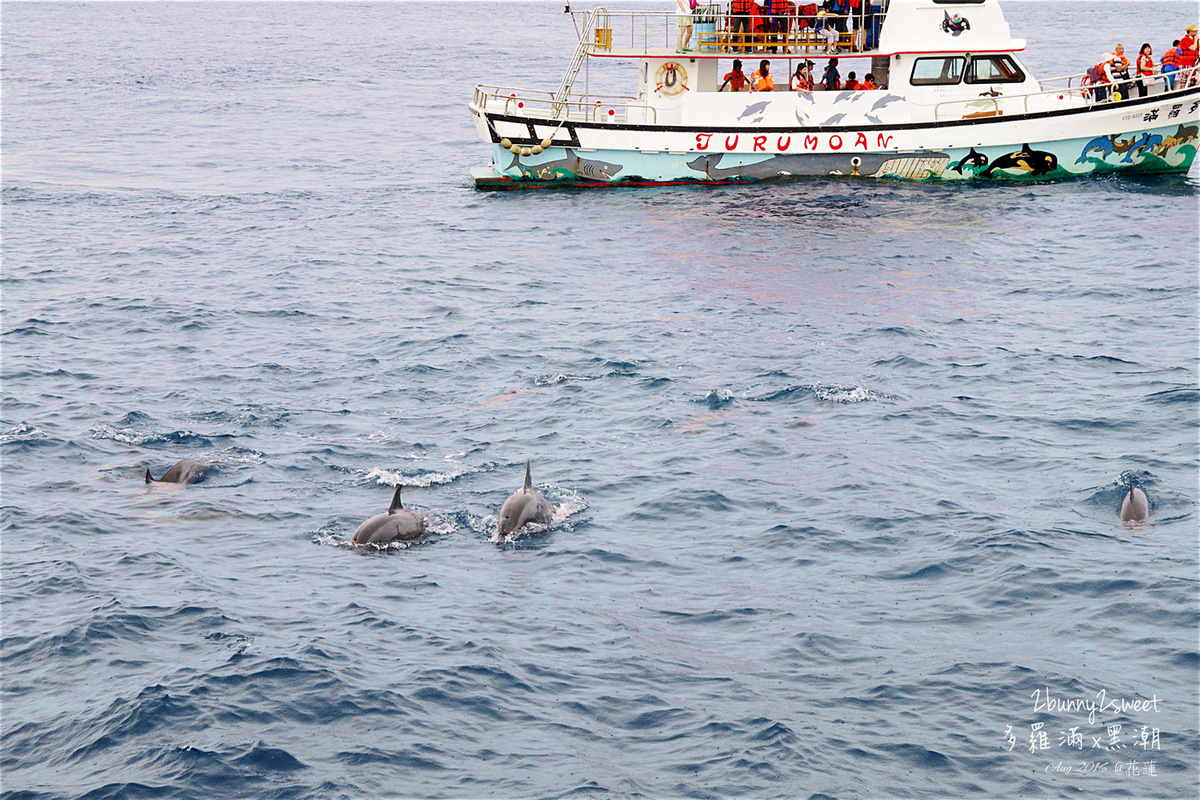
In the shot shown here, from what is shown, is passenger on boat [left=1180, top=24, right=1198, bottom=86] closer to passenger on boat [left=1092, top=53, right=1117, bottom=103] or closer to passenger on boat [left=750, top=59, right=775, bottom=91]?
passenger on boat [left=1092, top=53, right=1117, bottom=103]

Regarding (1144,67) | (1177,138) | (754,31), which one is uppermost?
(754,31)

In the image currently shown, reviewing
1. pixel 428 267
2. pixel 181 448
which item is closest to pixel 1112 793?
pixel 181 448

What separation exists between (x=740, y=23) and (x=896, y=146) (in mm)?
5801

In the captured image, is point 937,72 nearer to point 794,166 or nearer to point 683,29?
point 794,166

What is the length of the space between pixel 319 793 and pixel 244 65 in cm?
7684

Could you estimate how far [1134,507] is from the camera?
15.1 m

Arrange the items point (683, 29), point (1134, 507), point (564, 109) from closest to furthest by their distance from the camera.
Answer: point (1134, 507) < point (683, 29) < point (564, 109)

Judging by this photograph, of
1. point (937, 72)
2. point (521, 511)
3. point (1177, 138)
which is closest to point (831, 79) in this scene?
point (937, 72)

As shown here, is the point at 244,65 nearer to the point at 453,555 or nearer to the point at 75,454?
the point at 75,454

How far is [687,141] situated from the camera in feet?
114

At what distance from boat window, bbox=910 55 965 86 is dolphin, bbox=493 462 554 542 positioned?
23615 mm

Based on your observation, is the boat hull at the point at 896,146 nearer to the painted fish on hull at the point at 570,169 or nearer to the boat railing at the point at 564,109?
the painted fish on hull at the point at 570,169

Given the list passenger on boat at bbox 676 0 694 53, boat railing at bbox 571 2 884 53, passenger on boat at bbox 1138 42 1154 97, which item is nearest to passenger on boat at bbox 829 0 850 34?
boat railing at bbox 571 2 884 53

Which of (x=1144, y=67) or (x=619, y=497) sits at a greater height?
(x=1144, y=67)
